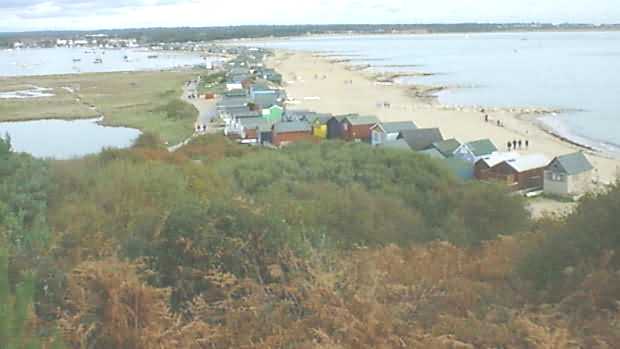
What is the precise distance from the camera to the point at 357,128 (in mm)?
29406

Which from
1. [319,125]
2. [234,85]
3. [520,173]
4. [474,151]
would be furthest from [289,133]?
[234,85]

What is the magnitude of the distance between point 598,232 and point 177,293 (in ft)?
14.2

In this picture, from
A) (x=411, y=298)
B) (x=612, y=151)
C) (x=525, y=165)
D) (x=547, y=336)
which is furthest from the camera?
(x=612, y=151)

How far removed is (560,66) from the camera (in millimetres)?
74125

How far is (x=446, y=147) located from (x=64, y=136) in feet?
70.1

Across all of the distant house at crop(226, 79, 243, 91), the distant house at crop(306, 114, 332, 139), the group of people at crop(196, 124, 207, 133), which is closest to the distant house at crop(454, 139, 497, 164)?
the distant house at crop(306, 114, 332, 139)

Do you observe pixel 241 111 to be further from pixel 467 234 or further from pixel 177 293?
pixel 177 293

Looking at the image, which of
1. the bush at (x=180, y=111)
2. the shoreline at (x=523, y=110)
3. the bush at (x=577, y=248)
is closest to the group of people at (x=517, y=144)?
the shoreline at (x=523, y=110)

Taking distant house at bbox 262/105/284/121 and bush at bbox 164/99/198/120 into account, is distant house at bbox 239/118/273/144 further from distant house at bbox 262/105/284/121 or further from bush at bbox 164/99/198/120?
bush at bbox 164/99/198/120

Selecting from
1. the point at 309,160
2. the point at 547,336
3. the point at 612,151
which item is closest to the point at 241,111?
the point at 612,151

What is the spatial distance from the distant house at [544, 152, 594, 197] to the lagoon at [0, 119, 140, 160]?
57.7 ft

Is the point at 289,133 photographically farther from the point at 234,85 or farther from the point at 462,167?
the point at 234,85

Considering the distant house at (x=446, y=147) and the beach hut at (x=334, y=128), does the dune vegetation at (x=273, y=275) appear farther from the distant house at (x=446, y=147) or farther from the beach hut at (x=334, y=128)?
the beach hut at (x=334, y=128)

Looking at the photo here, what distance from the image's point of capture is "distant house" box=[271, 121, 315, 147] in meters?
29.2
